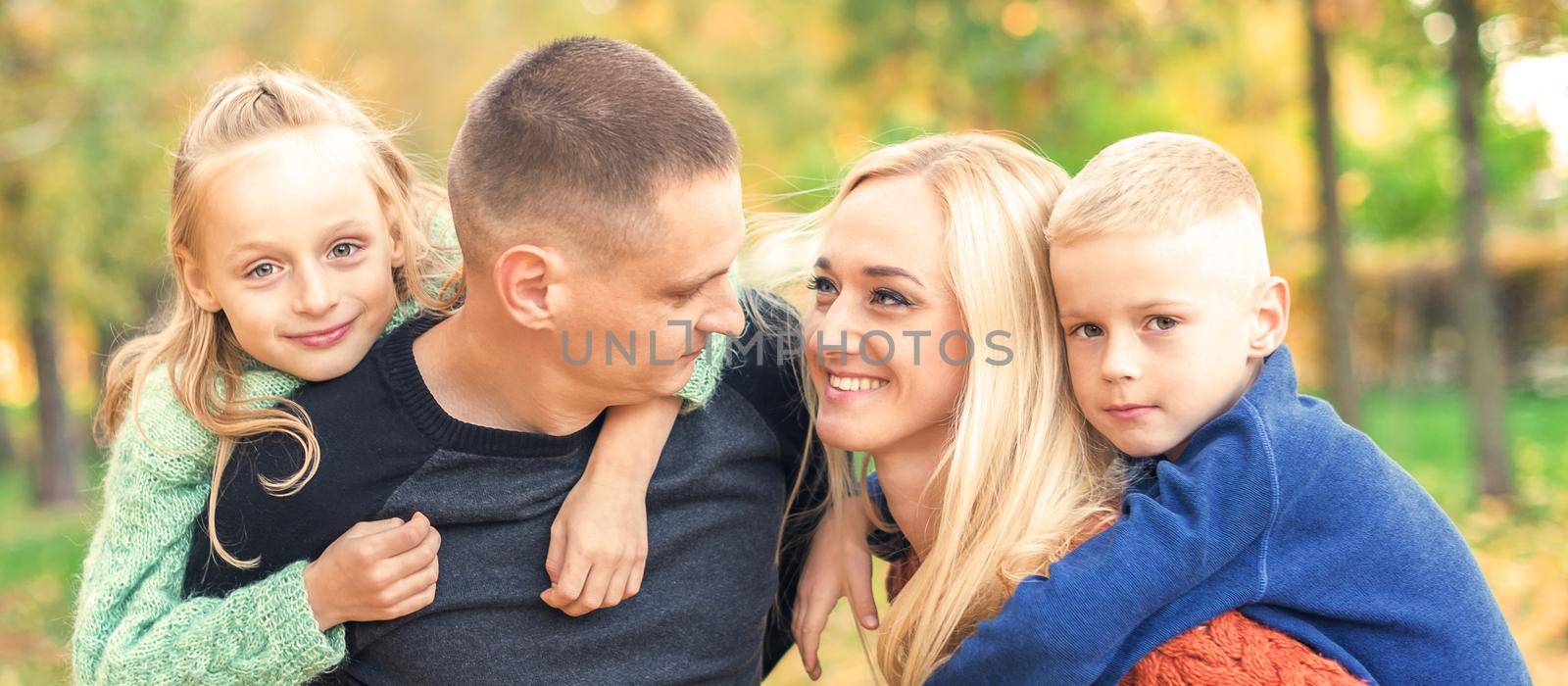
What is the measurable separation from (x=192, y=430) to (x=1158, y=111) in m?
11.6

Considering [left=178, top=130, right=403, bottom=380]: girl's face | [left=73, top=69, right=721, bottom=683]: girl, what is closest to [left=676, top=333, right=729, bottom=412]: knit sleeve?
[left=73, top=69, right=721, bottom=683]: girl

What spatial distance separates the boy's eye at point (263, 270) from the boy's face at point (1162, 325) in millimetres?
1515

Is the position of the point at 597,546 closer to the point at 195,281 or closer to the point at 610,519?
the point at 610,519

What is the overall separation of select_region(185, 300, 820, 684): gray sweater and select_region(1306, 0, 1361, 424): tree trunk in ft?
19.8

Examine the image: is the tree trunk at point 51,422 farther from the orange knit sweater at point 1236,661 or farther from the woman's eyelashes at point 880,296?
the orange knit sweater at point 1236,661

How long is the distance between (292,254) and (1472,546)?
698 cm

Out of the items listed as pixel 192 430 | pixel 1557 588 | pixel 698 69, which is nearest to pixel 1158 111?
pixel 698 69

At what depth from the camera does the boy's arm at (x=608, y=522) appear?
2404 mm

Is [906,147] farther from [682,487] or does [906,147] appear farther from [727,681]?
[727,681]

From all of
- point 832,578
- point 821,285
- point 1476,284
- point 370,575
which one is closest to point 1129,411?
point 821,285

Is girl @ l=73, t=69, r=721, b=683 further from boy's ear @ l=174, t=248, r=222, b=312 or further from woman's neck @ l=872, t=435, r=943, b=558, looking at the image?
woman's neck @ l=872, t=435, r=943, b=558

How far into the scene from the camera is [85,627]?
7.54ft

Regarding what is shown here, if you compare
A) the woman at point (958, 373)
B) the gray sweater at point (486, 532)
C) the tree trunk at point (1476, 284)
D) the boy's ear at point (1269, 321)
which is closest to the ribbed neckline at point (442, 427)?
the gray sweater at point (486, 532)

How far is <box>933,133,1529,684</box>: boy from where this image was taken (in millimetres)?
2047
